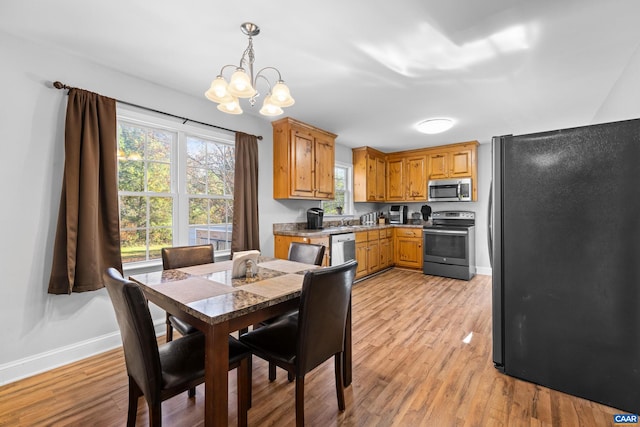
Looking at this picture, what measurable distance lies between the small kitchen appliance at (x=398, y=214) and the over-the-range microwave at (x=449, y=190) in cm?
75

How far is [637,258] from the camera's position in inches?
65.2

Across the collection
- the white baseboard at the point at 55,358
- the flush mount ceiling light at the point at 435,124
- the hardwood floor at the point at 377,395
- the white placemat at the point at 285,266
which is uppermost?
the flush mount ceiling light at the point at 435,124

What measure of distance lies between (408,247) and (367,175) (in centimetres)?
162

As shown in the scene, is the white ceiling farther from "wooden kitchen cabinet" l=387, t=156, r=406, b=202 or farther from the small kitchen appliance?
the small kitchen appliance

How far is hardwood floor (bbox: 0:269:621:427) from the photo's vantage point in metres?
1.65

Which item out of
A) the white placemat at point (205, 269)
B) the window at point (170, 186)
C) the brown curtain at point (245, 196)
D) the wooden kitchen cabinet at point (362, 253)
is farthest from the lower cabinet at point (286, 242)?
the white placemat at point (205, 269)

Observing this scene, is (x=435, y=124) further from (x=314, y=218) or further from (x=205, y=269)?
(x=205, y=269)

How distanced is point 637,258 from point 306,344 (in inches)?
78.2

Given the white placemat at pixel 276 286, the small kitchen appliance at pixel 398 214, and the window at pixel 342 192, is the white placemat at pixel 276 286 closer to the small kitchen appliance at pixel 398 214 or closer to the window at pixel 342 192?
the window at pixel 342 192

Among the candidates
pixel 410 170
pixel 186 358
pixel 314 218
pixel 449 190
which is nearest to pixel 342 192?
pixel 314 218

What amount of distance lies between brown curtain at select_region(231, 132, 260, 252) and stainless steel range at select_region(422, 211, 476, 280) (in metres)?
3.21

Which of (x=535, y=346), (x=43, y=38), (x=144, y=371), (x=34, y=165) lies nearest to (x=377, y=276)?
(x=535, y=346)

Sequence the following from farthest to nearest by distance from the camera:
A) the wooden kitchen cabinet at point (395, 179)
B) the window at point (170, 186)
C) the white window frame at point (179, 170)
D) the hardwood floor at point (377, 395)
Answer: the wooden kitchen cabinet at point (395, 179), the white window frame at point (179, 170), the window at point (170, 186), the hardwood floor at point (377, 395)

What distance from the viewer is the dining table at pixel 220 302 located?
3.98ft
